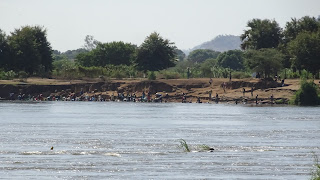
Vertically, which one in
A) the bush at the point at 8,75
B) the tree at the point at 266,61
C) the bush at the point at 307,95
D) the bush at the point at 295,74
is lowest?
the bush at the point at 307,95

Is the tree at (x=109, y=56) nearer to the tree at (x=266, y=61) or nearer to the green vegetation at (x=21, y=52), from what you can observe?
the green vegetation at (x=21, y=52)

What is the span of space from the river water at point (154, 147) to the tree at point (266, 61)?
40.8 meters

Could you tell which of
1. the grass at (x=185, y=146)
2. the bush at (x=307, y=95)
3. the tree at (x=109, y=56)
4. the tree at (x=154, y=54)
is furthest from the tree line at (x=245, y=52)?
the grass at (x=185, y=146)

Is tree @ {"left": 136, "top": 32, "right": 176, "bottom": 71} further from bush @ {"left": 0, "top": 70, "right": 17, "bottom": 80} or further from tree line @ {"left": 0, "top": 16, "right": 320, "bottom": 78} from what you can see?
bush @ {"left": 0, "top": 70, "right": 17, "bottom": 80}

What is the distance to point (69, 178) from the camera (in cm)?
3391

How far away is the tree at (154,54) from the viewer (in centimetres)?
13262

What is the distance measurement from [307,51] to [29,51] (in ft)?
137

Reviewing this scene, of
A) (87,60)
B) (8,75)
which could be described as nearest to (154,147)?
(8,75)

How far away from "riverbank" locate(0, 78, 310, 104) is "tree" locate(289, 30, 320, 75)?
309 cm

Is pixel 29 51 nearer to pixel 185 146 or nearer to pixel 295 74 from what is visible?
pixel 295 74

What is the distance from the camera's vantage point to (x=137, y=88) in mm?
121438

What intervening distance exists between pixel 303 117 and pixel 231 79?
45.6 m

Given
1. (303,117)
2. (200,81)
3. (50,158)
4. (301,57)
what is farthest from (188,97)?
(50,158)

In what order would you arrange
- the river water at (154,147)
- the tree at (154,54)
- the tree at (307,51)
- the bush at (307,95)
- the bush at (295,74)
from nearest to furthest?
the river water at (154,147), the bush at (307,95), the tree at (307,51), the bush at (295,74), the tree at (154,54)
